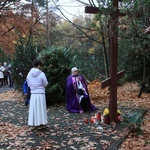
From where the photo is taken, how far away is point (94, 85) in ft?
56.7

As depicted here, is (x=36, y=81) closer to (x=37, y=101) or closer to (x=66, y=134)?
(x=37, y=101)

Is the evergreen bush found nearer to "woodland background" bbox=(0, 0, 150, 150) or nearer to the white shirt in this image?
"woodland background" bbox=(0, 0, 150, 150)

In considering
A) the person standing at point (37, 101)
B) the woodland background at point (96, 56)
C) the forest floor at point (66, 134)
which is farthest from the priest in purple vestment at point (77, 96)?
the person standing at point (37, 101)

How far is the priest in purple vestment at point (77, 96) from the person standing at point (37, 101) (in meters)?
2.67

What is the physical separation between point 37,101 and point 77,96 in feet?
9.80

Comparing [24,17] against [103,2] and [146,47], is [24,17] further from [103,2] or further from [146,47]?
[103,2]

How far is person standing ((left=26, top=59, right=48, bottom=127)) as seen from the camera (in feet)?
22.5

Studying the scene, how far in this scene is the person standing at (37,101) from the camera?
6859mm

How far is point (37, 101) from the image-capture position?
→ 689cm

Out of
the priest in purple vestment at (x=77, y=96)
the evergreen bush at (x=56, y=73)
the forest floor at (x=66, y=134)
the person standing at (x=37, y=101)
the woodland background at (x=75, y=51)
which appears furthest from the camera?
the evergreen bush at (x=56, y=73)

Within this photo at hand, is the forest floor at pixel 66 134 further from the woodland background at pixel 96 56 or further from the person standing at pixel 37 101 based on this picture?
the person standing at pixel 37 101

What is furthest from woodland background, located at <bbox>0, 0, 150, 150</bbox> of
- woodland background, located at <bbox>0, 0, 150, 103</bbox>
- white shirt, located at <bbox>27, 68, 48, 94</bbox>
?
white shirt, located at <bbox>27, 68, 48, 94</bbox>

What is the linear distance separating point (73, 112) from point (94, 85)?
799cm

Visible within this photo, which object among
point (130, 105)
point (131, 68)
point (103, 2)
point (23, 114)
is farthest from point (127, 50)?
point (103, 2)
